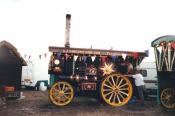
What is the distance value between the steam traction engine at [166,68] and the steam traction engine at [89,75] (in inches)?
44.8

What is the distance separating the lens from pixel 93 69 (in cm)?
1617

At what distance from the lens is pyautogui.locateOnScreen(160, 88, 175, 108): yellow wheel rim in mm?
16091

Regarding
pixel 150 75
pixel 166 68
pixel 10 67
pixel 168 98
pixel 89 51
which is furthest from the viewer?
pixel 150 75

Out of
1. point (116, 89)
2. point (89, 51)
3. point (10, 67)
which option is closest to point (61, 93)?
point (89, 51)

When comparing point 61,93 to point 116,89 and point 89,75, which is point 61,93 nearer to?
point 89,75

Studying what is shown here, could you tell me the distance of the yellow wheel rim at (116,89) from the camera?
15.9 metres

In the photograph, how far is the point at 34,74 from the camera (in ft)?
99.1

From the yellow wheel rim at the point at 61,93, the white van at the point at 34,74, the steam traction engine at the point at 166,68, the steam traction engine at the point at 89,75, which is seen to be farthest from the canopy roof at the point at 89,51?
the white van at the point at 34,74

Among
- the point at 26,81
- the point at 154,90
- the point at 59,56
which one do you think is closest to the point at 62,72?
the point at 59,56

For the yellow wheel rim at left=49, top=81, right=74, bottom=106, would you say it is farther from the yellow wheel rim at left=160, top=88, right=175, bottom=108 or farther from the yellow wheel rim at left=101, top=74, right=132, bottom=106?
the yellow wheel rim at left=160, top=88, right=175, bottom=108

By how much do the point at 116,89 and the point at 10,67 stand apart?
7.06 meters

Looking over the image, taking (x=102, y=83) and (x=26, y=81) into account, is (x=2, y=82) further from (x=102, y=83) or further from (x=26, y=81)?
(x=26, y=81)

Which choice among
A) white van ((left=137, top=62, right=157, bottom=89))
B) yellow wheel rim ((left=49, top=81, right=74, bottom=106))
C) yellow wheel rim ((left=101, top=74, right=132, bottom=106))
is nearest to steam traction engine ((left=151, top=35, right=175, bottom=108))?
yellow wheel rim ((left=101, top=74, right=132, bottom=106))

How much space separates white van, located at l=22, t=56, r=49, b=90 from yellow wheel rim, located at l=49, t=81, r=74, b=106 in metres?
14.5
